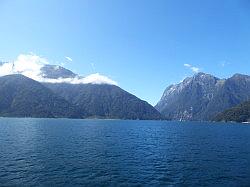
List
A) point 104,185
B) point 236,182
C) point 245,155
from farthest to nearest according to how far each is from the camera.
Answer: point 245,155 < point 236,182 < point 104,185

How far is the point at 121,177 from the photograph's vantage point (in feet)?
182

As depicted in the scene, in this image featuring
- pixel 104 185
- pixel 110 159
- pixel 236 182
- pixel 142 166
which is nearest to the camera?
pixel 104 185

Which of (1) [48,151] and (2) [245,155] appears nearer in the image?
(1) [48,151]

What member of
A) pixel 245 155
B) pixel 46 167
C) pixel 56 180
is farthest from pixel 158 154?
pixel 56 180

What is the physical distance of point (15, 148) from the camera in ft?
284

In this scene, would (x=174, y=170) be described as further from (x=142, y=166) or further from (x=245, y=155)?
(x=245, y=155)

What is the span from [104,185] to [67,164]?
57.9ft

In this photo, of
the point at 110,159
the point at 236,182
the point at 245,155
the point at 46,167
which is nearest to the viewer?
the point at 236,182

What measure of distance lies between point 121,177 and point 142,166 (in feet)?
39.2

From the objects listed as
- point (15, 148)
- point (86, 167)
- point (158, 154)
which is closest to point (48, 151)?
point (15, 148)

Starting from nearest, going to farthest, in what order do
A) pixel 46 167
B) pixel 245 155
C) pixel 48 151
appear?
pixel 46 167 < pixel 48 151 < pixel 245 155

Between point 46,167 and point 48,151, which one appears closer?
point 46,167

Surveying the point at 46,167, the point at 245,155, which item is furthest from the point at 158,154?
the point at 46,167

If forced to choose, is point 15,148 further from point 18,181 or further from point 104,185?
point 104,185
